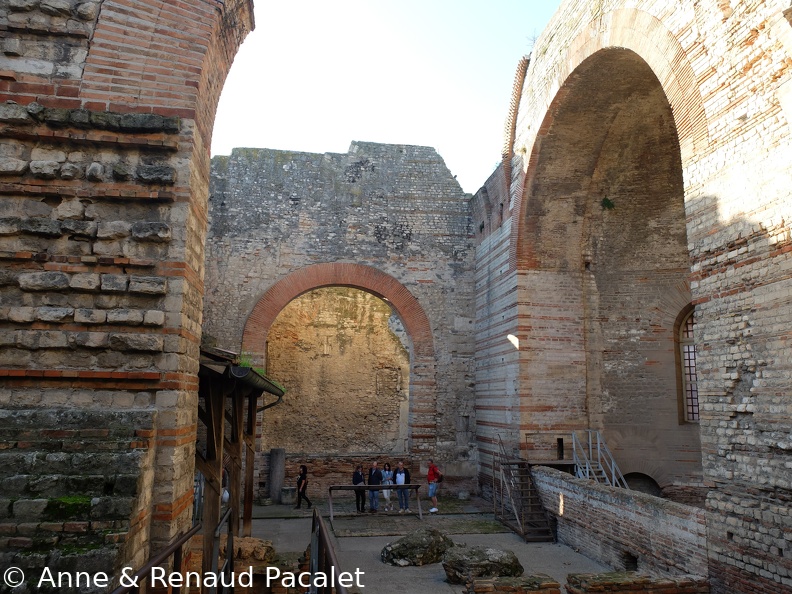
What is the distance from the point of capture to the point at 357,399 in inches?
680

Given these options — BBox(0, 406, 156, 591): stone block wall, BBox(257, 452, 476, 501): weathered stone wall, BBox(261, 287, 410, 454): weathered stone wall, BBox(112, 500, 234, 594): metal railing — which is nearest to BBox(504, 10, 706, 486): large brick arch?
BBox(257, 452, 476, 501): weathered stone wall

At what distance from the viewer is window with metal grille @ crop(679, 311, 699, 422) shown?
1028 cm

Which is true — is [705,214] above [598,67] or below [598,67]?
below

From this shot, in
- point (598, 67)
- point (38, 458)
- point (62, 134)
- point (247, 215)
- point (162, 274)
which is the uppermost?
point (598, 67)

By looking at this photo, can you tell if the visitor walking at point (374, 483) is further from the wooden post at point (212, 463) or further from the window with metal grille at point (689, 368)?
the window with metal grille at point (689, 368)

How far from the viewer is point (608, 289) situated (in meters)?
10.6

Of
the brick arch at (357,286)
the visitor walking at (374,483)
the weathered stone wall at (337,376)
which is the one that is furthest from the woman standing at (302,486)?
the weathered stone wall at (337,376)

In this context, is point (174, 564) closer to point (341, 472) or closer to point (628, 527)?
point (628, 527)

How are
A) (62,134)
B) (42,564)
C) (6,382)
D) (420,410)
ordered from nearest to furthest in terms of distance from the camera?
(42,564), (6,382), (62,134), (420,410)

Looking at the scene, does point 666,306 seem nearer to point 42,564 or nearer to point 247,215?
point 247,215

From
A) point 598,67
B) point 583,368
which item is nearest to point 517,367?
point 583,368

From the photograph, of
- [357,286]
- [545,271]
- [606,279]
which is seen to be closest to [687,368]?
[606,279]

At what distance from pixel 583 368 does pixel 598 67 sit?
4.83 m

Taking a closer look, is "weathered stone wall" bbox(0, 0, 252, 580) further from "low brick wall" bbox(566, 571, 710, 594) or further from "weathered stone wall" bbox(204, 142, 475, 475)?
"weathered stone wall" bbox(204, 142, 475, 475)
